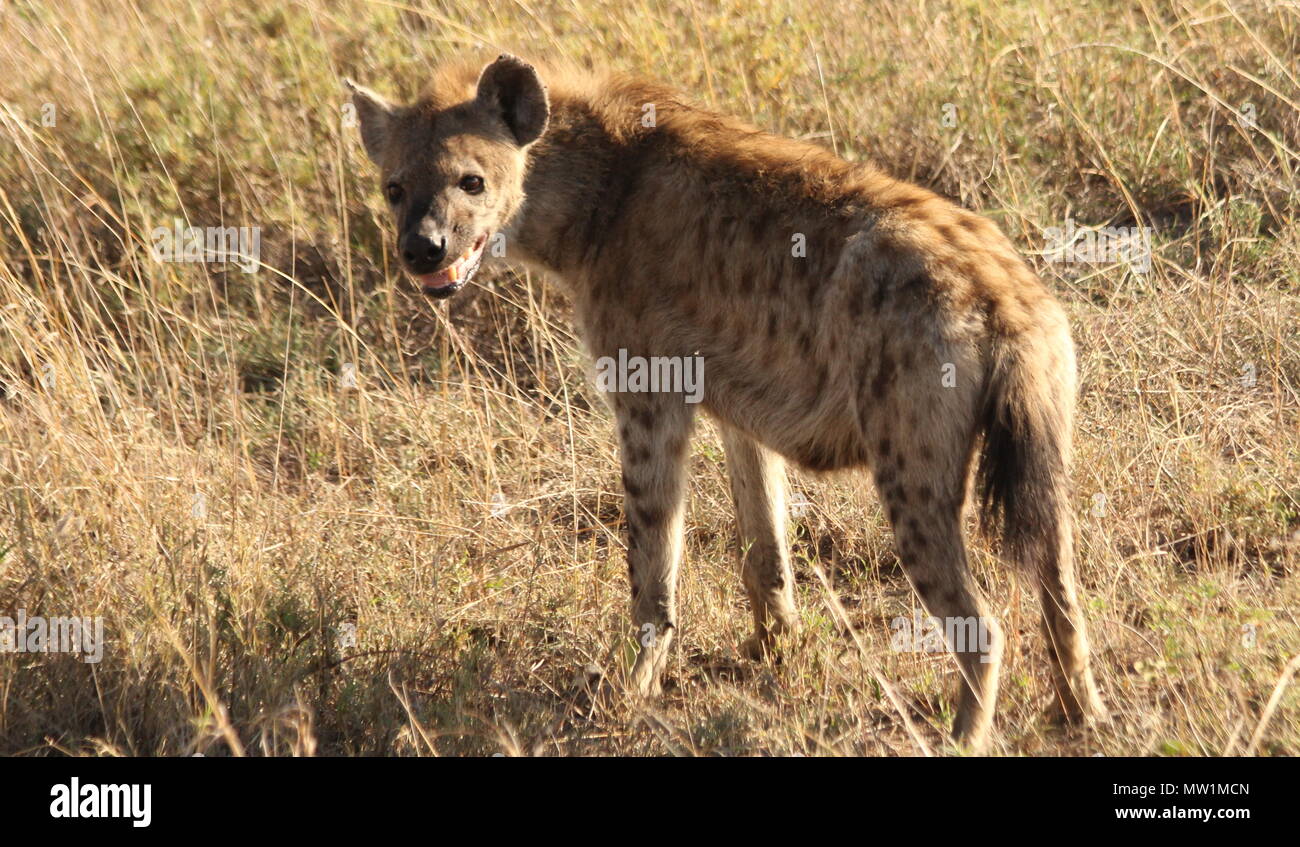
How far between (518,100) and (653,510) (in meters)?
1.31

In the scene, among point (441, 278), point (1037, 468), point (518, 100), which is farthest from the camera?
point (518, 100)

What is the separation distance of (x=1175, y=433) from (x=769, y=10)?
287 centimetres

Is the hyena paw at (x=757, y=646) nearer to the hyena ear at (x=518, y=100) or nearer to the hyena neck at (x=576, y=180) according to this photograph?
the hyena neck at (x=576, y=180)

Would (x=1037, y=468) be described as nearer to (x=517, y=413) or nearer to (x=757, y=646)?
(x=757, y=646)

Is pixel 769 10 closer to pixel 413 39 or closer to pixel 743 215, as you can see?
pixel 413 39

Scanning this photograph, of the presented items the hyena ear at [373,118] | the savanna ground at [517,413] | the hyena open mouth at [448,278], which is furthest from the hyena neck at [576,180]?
the savanna ground at [517,413]

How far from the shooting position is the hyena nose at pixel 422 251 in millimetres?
4156

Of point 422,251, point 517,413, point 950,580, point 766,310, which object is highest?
point 422,251

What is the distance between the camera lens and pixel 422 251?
4.16 metres

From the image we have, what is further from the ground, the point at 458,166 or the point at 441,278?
the point at 458,166

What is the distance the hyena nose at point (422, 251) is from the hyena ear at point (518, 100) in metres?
0.49

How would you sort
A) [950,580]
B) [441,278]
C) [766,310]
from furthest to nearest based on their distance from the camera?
[441,278]
[766,310]
[950,580]

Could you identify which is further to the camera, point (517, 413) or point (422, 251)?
point (517, 413)

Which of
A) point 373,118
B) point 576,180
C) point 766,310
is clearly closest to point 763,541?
point 766,310
